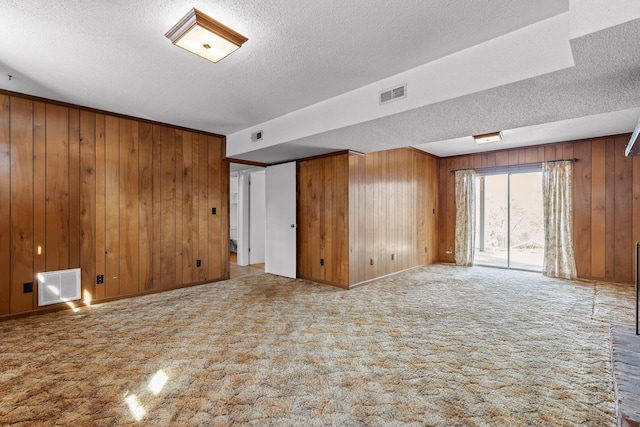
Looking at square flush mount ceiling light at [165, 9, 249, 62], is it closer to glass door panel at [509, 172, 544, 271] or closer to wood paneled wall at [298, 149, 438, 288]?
wood paneled wall at [298, 149, 438, 288]

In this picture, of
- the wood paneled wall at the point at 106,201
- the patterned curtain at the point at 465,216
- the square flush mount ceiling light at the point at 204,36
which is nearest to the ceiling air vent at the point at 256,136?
the wood paneled wall at the point at 106,201

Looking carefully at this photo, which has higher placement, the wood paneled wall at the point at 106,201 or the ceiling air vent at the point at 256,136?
the ceiling air vent at the point at 256,136

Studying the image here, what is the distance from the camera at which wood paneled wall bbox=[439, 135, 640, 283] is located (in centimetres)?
507

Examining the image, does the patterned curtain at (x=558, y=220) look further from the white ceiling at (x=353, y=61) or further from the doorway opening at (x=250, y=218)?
the doorway opening at (x=250, y=218)

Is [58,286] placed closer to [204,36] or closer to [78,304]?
[78,304]

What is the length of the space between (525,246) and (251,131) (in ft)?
20.5

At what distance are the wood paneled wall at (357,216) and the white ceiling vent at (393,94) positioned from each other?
1862mm

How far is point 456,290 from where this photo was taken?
4691mm

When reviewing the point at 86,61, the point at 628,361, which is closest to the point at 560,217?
the point at 628,361

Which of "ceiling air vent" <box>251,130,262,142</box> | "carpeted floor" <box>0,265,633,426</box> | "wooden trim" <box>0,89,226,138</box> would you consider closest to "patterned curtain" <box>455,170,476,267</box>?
"carpeted floor" <box>0,265,633,426</box>

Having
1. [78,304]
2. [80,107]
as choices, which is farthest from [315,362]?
[80,107]

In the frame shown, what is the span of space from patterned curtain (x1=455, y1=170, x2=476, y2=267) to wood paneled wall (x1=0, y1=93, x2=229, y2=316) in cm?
528

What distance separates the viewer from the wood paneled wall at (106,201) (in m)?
3.42

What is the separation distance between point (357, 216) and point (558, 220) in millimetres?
4034
